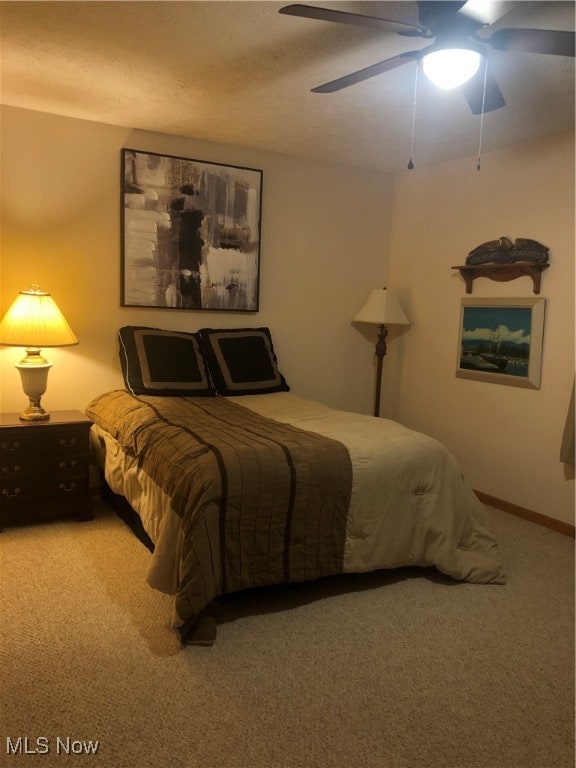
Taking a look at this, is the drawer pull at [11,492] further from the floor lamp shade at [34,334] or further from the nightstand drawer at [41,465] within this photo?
the floor lamp shade at [34,334]

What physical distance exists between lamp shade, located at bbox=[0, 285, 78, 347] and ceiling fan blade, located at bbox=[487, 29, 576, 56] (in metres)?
2.46

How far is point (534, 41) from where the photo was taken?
72.5 inches

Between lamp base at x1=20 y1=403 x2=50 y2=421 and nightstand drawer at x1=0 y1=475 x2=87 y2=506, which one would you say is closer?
nightstand drawer at x1=0 y1=475 x2=87 y2=506

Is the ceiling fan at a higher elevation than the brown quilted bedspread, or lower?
higher

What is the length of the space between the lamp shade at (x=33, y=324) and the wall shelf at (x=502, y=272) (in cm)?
261

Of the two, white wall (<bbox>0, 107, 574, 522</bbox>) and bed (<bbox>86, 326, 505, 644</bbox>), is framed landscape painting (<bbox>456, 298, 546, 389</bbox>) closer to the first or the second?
white wall (<bbox>0, 107, 574, 522</bbox>)

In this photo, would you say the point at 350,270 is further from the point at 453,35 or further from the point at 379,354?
the point at 453,35

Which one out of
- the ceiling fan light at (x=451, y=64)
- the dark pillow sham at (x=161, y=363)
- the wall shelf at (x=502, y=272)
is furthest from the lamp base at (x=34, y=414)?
the wall shelf at (x=502, y=272)

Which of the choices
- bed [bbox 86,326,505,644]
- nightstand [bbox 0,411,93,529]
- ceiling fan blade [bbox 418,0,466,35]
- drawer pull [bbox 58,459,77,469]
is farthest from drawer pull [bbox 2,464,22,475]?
ceiling fan blade [bbox 418,0,466,35]

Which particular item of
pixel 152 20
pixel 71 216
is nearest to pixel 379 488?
pixel 152 20

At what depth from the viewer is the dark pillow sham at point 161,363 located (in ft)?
11.5

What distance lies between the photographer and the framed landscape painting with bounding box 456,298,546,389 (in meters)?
3.53

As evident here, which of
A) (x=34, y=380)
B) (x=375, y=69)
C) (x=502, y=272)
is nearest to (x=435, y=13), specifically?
(x=375, y=69)

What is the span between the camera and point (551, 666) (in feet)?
6.86
